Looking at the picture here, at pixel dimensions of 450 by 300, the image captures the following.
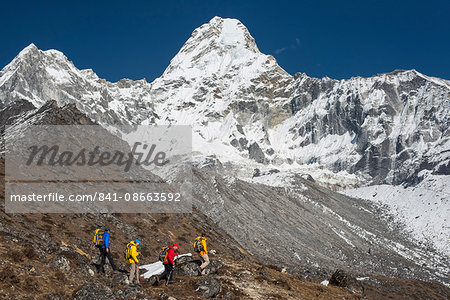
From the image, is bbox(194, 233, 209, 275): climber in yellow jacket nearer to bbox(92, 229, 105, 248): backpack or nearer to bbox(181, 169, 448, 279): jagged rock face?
bbox(92, 229, 105, 248): backpack

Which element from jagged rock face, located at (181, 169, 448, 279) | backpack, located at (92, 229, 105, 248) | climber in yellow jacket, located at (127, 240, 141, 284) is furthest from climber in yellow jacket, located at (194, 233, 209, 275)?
jagged rock face, located at (181, 169, 448, 279)

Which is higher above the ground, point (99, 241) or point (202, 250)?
point (99, 241)

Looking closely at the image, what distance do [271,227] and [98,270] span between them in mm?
76192

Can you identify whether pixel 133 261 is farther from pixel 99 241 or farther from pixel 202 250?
pixel 202 250

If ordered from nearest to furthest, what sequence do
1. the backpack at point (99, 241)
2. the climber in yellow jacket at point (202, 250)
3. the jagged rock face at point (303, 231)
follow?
the climber in yellow jacket at point (202, 250)
the backpack at point (99, 241)
the jagged rock face at point (303, 231)

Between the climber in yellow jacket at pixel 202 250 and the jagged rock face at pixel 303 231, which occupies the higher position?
the climber in yellow jacket at pixel 202 250

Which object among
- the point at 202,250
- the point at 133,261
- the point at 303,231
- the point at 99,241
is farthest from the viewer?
the point at 303,231

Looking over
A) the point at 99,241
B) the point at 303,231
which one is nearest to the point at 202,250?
the point at 99,241

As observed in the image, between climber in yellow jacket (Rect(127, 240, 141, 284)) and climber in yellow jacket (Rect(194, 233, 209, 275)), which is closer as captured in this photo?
climber in yellow jacket (Rect(127, 240, 141, 284))

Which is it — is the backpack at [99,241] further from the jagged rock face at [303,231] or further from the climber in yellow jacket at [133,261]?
the jagged rock face at [303,231]

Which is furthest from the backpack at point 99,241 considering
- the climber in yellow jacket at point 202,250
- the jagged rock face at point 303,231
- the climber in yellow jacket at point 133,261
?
the jagged rock face at point 303,231

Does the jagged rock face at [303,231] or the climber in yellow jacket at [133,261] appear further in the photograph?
the jagged rock face at [303,231]

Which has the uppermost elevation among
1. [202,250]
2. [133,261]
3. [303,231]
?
[202,250]

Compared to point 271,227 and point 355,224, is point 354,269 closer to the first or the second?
point 271,227
